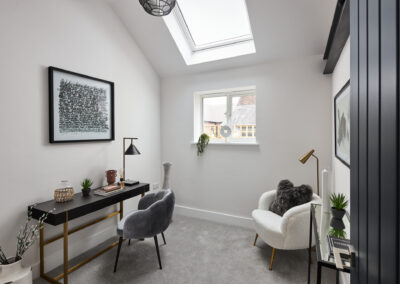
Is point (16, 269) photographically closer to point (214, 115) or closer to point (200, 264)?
point (200, 264)

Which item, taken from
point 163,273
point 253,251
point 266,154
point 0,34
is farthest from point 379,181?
point 0,34

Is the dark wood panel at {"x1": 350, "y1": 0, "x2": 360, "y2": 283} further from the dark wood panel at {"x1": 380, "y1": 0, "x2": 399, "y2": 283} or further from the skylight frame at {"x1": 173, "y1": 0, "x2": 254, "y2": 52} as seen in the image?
the skylight frame at {"x1": 173, "y1": 0, "x2": 254, "y2": 52}

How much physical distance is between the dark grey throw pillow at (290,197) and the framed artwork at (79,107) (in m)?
2.15

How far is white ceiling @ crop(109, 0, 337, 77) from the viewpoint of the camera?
2189 mm

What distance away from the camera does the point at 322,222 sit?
1513mm

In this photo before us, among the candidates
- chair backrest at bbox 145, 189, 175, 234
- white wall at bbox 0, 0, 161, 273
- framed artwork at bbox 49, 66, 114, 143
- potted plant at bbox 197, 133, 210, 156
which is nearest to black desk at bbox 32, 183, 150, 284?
white wall at bbox 0, 0, 161, 273

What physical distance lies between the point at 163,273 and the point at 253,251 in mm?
1019

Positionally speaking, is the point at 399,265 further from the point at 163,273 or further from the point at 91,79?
the point at 91,79

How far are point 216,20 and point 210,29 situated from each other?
0.55 feet

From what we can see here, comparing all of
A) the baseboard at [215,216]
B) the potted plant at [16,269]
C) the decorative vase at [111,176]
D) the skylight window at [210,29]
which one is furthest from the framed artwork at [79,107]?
the baseboard at [215,216]

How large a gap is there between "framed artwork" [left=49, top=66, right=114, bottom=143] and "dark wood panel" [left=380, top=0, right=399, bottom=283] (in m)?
2.44

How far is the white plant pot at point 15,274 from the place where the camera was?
1.54m

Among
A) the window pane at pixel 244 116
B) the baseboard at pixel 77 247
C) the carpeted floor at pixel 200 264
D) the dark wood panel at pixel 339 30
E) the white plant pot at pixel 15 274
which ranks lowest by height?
the carpeted floor at pixel 200 264

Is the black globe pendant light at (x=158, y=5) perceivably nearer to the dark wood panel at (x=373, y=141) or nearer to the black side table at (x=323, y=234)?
the dark wood panel at (x=373, y=141)
